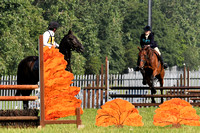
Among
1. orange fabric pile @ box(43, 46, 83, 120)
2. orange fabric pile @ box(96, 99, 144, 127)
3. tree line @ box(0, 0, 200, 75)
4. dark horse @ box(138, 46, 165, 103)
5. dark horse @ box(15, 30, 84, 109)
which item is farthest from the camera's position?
tree line @ box(0, 0, 200, 75)

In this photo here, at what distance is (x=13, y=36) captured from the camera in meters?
35.9

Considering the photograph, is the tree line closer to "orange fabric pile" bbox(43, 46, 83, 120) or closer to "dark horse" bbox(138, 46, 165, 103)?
"dark horse" bbox(138, 46, 165, 103)

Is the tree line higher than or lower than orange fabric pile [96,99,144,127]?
higher

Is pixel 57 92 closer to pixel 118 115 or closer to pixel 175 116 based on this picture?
pixel 118 115

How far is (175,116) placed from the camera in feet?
37.1

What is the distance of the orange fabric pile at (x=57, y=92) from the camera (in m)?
11.9

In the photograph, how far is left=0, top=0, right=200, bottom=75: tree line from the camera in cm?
3578

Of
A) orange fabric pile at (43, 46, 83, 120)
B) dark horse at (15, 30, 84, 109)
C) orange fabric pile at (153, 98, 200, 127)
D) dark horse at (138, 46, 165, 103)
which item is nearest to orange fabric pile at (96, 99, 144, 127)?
orange fabric pile at (153, 98, 200, 127)

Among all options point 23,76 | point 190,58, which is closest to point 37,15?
point 23,76

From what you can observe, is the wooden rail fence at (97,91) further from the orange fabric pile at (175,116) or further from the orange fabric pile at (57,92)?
the orange fabric pile at (175,116)

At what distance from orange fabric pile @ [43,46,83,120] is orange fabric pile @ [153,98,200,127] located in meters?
1.92

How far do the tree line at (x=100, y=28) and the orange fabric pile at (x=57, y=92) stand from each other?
819 inches

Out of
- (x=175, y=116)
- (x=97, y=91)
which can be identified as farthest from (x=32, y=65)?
(x=97, y=91)

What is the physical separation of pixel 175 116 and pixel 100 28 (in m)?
57.4
